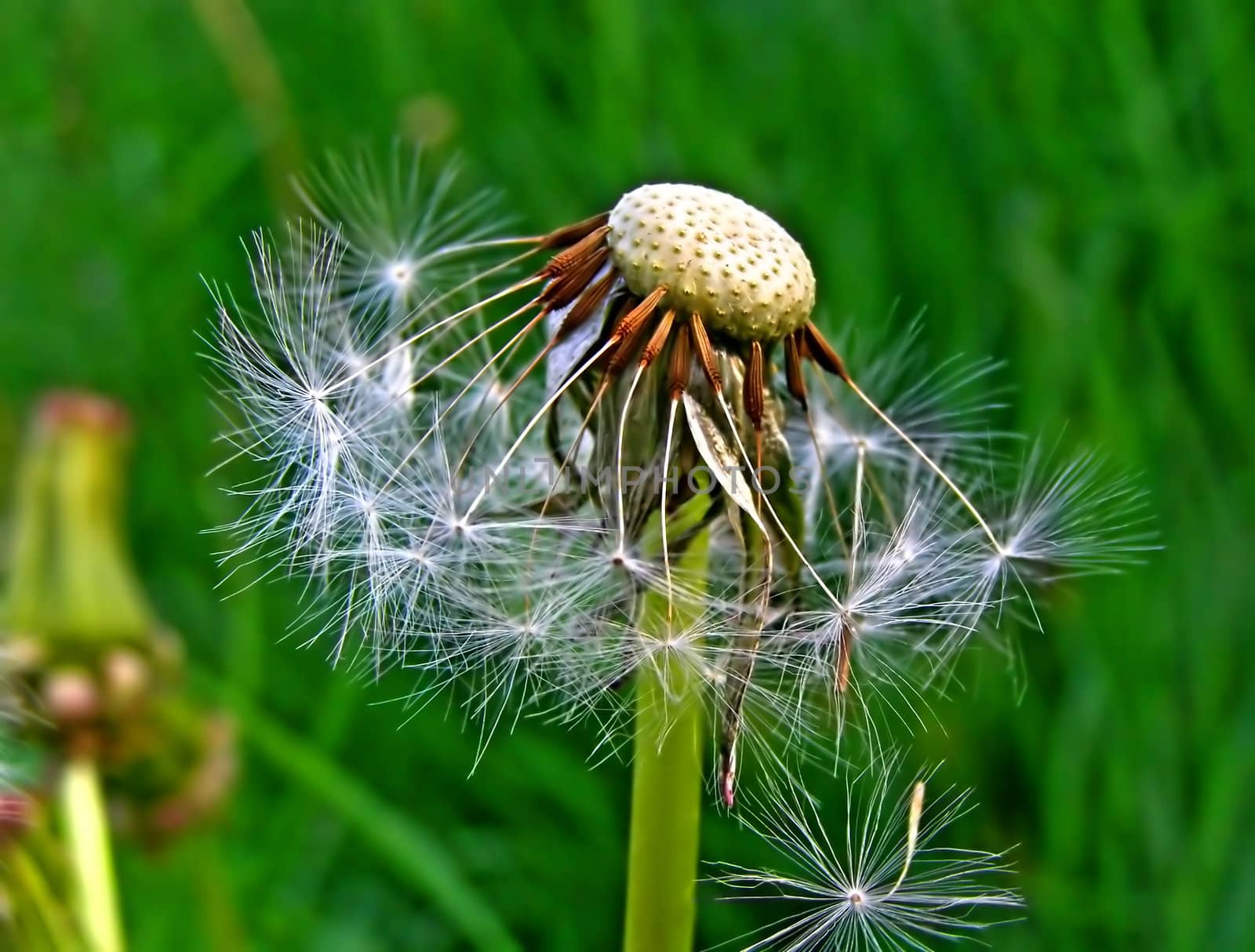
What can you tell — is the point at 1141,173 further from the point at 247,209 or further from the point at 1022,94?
the point at 247,209

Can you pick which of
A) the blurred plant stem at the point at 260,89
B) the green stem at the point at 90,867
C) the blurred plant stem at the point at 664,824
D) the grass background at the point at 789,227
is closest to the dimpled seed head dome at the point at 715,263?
the blurred plant stem at the point at 664,824

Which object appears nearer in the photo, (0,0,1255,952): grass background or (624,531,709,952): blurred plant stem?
(624,531,709,952): blurred plant stem

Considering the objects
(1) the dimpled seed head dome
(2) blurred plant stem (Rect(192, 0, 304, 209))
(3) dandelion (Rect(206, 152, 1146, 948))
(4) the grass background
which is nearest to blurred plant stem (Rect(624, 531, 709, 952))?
(3) dandelion (Rect(206, 152, 1146, 948))

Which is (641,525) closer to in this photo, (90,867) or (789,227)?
(90,867)

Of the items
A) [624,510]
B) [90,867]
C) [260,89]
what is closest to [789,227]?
[260,89]

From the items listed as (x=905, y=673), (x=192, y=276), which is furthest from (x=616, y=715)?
(x=192, y=276)

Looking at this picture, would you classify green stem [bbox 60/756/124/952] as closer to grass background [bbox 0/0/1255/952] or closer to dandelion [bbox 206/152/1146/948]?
dandelion [bbox 206/152/1146/948]

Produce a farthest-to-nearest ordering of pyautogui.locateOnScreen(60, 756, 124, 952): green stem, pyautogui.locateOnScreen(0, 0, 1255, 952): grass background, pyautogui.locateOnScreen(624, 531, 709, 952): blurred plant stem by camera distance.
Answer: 1. pyautogui.locateOnScreen(0, 0, 1255, 952): grass background
2. pyautogui.locateOnScreen(60, 756, 124, 952): green stem
3. pyautogui.locateOnScreen(624, 531, 709, 952): blurred plant stem

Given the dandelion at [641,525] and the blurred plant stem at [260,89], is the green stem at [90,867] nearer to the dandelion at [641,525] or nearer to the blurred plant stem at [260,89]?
the dandelion at [641,525]
